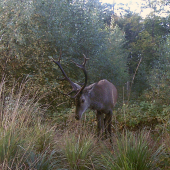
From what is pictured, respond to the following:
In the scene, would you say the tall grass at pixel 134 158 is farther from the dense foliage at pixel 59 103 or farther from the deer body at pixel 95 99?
the deer body at pixel 95 99

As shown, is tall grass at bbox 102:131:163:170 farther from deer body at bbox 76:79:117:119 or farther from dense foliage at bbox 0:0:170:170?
deer body at bbox 76:79:117:119

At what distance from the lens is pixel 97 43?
11.2 m

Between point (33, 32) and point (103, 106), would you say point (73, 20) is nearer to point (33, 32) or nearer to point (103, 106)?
point (33, 32)

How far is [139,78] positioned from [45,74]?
13.5 meters

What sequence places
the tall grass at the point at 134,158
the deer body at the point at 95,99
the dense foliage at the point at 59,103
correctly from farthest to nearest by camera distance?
the deer body at the point at 95,99 < the dense foliage at the point at 59,103 < the tall grass at the point at 134,158

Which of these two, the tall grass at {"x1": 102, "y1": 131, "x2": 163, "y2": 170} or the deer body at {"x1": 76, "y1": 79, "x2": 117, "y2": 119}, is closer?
the tall grass at {"x1": 102, "y1": 131, "x2": 163, "y2": 170}

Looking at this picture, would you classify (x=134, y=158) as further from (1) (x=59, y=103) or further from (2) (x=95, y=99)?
(1) (x=59, y=103)

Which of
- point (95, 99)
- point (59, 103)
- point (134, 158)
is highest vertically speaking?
point (95, 99)

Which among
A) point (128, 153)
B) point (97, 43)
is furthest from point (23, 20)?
point (128, 153)

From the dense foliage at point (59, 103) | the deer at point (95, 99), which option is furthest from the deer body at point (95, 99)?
the dense foliage at point (59, 103)

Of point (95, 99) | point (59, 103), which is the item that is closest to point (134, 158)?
point (95, 99)

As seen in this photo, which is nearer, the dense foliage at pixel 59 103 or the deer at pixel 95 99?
the dense foliage at pixel 59 103

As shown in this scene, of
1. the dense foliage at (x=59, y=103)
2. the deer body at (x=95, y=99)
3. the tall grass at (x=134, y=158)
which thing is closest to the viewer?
the tall grass at (x=134, y=158)

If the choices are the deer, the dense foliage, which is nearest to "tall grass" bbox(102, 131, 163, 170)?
the dense foliage
